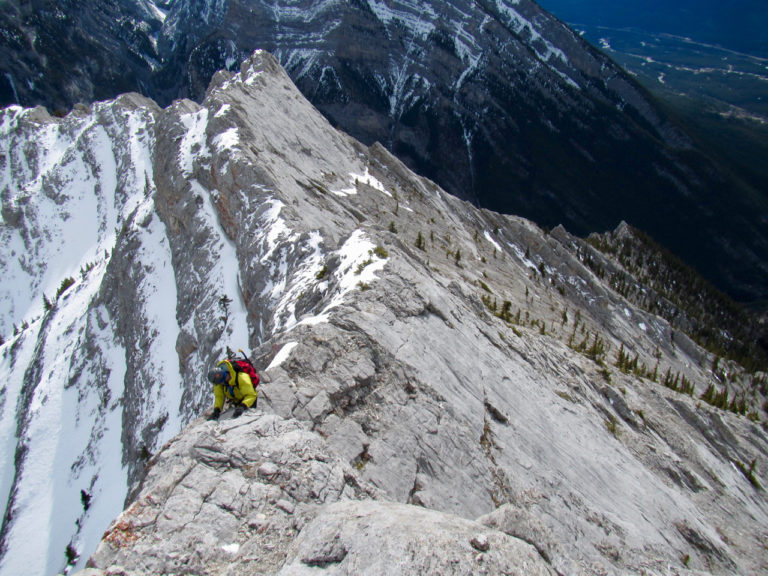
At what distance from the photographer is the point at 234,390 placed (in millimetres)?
13234

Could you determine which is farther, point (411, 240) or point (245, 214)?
point (411, 240)

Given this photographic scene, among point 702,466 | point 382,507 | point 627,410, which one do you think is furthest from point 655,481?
point 382,507

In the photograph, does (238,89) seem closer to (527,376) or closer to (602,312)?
(527,376)

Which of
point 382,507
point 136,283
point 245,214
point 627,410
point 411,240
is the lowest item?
point 136,283

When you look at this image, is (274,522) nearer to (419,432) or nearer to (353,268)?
(419,432)

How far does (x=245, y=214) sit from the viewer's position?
35781 millimetres

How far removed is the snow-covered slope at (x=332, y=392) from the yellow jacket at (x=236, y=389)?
57 centimetres

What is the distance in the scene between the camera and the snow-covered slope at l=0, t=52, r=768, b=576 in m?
10.9

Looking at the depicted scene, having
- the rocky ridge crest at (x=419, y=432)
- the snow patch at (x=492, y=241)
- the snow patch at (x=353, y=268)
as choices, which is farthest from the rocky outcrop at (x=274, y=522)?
the snow patch at (x=492, y=241)

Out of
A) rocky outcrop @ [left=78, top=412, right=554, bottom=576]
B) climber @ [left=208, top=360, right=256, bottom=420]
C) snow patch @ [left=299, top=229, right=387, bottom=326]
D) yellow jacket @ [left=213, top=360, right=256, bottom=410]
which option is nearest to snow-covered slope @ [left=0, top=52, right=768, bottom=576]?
rocky outcrop @ [left=78, top=412, right=554, bottom=576]

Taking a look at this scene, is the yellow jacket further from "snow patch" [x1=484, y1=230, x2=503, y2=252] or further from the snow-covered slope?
"snow patch" [x1=484, y1=230, x2=503, y2=252]

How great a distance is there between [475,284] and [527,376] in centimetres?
2352

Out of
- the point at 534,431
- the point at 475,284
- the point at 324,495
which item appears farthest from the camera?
the point at 475,284

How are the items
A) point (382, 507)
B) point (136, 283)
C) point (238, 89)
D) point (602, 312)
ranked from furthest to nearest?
point (602, 312), point (238, 89), point (136, 283), point (382, 507)
